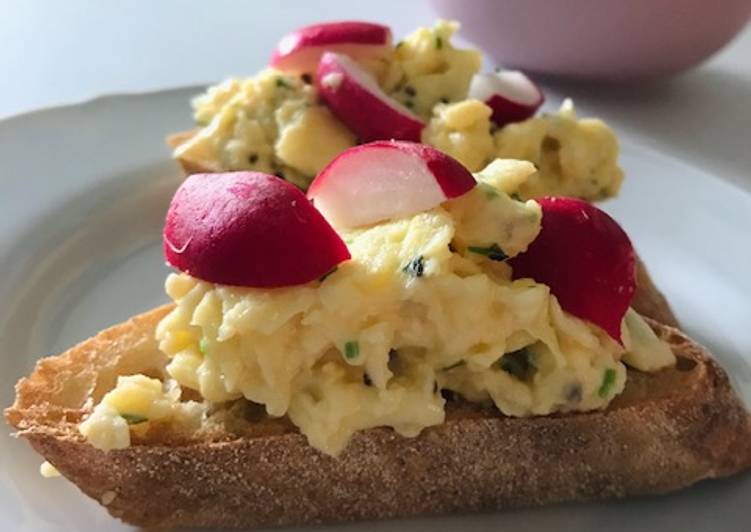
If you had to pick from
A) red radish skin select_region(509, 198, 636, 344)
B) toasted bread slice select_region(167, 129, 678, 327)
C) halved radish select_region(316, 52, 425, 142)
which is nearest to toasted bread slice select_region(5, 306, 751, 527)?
red radish skin select_region(509, 198, 636, 344)

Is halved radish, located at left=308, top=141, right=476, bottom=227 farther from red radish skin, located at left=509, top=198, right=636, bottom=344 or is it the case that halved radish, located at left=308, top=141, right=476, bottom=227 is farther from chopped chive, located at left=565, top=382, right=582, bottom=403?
chopped chive, located at left=565, top=382, right=582, bottom=403

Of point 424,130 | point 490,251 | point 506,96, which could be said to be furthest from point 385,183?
point 506,96

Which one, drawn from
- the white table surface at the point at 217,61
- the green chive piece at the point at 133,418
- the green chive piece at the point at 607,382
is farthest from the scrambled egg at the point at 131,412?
the white table surface at the point at 217,61

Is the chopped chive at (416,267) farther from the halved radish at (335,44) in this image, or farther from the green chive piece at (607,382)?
the halved radish at (335,44)

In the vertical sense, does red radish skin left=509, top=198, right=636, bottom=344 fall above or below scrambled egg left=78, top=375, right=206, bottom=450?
above

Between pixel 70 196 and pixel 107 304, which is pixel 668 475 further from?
pixel 70 196

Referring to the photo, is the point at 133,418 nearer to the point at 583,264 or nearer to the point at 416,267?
the point at 416,267
